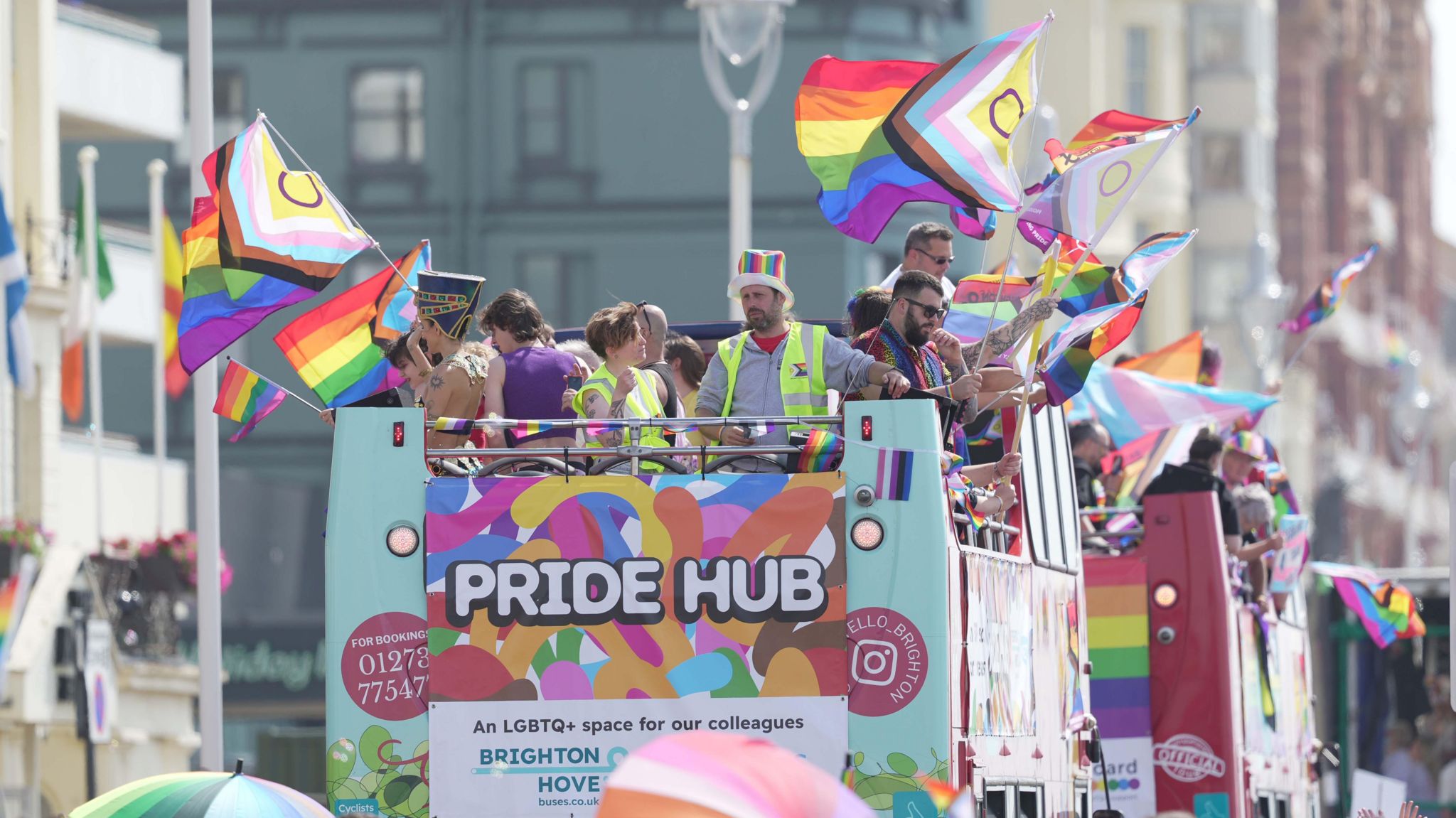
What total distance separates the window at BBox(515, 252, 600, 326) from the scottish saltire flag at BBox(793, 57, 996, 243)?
3316cm

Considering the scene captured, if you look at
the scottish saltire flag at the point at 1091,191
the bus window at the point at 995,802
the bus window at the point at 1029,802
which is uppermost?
the scottish saltire flag at the point at 1091,191

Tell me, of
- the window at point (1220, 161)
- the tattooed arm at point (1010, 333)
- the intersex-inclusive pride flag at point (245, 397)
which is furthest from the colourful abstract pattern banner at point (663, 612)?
the window at point (1220, 161)

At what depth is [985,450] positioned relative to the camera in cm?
1251

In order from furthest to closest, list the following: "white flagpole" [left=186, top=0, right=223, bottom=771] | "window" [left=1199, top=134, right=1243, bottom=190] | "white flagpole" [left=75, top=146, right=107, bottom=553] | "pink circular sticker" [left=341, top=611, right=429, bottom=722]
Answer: "window" [left=1199, top=134, right=1243, bottom=190]
"white flagpole" [left=75, top=146, right=107, bottom=553]
"white flagpole" [left=186, top=0, right=223, bottom=771]
"pink circular sticker" [left=341, top=611, right=429, bottom=722]

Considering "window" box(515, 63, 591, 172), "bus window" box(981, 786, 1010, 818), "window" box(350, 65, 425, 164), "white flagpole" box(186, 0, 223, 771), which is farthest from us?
"window" box(350, 65, 425, 164)

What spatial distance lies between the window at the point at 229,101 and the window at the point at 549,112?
4.45 meters

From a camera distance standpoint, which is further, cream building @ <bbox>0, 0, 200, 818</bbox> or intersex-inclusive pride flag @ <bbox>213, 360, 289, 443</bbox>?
cream building @ <bbox>0, 0, 200, 818</bbox>

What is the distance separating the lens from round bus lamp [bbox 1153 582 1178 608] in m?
14.7

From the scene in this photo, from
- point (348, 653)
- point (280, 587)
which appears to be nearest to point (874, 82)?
point (348, 653)

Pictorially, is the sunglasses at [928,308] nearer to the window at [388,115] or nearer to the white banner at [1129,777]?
the white banner at [1129,777]

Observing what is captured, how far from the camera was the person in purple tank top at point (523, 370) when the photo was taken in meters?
11.8

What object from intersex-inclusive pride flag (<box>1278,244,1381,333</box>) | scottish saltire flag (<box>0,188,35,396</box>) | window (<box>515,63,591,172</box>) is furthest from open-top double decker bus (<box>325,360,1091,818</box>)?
window (<box>515,63,591,172</box>)

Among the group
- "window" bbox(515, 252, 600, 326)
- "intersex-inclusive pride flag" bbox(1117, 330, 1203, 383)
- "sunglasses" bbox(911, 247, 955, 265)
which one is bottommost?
"intersex-inclusive pride flag" bbox(1117, 330, 1203, 383)

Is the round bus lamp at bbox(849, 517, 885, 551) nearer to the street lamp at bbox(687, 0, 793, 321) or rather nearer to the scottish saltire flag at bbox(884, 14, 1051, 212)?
the scottish saltire flag at bbox(884, 14, 1051, 212)
